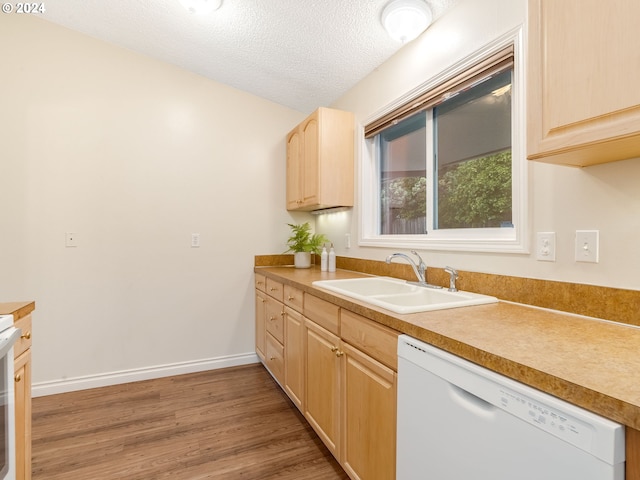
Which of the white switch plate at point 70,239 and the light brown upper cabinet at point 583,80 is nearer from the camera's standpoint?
the light brown upper cabinet at point 583,80

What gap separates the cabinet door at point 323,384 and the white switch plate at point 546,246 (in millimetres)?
915

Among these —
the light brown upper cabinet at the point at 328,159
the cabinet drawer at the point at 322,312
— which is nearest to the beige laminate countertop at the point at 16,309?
the cabinet drawer at the point at 322,312

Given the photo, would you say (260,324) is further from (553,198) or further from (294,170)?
(553,198)

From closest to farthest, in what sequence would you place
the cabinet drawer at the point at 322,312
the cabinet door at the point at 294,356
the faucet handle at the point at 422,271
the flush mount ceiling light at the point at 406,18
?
the cabinet drawer at the point at 322,312 < the flush mount ceiling light at the point at 406,18 < the faucet handle at the point at 422,271 < the cabinet door at the point at 294,356

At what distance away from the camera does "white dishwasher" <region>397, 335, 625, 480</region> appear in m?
0.60

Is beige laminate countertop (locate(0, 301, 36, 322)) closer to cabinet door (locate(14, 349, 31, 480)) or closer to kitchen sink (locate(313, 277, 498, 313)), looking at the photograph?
cabinet door (locate(14, 349, 31, 480))

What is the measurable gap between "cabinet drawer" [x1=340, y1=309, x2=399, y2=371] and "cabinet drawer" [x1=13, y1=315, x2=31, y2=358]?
125 cm

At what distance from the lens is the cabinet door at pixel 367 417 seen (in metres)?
1.20

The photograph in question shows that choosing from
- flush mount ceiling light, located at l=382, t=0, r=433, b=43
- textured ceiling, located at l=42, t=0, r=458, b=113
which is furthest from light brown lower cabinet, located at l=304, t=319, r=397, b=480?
textured ceiling, located at l=42, t=0, r=458, b=113

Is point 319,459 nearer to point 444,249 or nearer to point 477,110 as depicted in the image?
point 444,249

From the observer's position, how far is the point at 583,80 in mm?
890

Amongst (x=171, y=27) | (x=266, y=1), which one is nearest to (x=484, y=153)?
(x=266, y=1)

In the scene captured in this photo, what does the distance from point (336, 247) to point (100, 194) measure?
190cm

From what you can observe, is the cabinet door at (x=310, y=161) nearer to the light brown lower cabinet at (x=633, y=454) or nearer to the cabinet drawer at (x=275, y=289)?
the cabinet drawer at (x=275, y=289)
